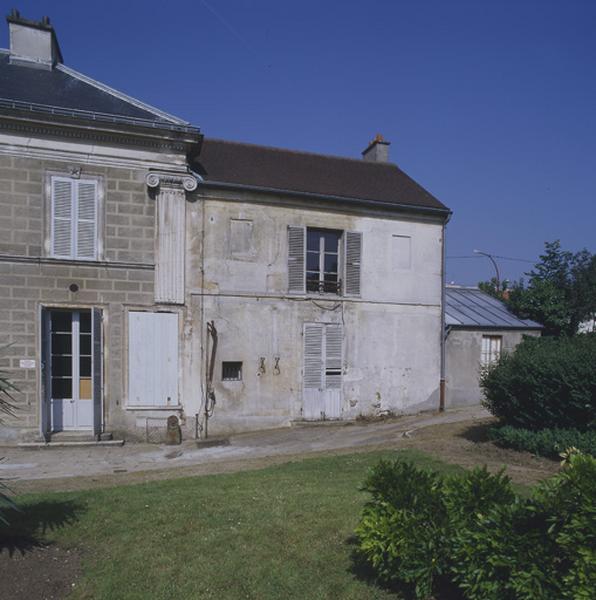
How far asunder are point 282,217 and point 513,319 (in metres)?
7.89

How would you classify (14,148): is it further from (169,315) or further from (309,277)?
(309,277)

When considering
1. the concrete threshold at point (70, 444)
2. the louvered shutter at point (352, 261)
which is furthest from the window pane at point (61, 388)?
the louvered shutter at point (352, 261)

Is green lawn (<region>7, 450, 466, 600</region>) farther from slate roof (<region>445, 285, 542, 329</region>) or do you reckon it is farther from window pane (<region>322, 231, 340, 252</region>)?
slate roof (<region>445, 285, 542, 329</region>)

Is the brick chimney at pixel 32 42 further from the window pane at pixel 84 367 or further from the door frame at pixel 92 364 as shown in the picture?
the window pane at pixel 84 367

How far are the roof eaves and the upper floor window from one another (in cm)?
83

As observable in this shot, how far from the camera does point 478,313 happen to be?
15281mm

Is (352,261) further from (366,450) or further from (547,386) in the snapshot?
(547,386)

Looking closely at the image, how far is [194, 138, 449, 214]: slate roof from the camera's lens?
41.9 ft

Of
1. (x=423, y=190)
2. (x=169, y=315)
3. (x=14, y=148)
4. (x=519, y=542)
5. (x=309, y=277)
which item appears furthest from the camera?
(x=423, y=190)

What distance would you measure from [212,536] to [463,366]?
1082 centimetres

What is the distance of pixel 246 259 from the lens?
12.4m

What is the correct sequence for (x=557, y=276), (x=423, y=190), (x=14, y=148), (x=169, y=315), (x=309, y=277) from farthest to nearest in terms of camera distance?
(x=557, y=276), (x=423, y=190), (x=309, y=277), (x=169, y=315), (x=14, y=148)

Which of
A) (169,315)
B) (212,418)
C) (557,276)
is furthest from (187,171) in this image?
(557,276)

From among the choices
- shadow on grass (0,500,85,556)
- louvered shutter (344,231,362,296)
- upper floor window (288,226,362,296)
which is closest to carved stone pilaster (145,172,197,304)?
upper floor window (288,226,362,296)
